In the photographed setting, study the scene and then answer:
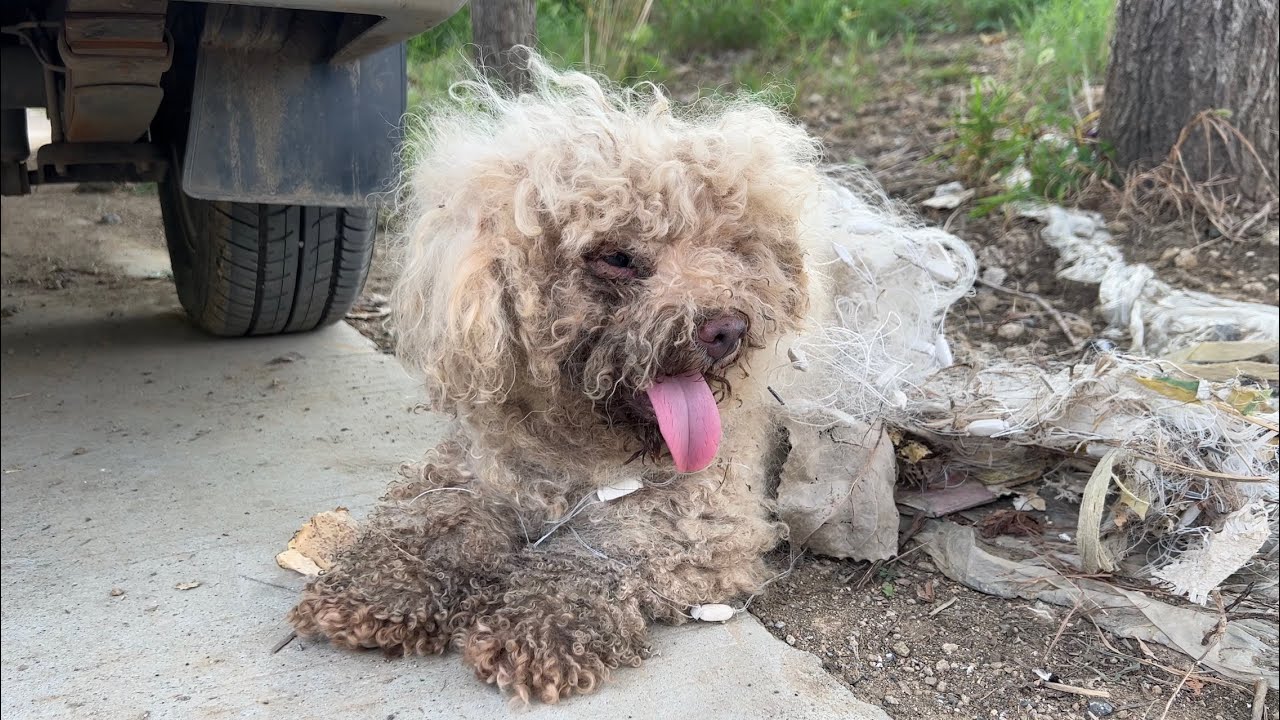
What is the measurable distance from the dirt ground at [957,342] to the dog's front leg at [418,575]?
2.01 feet

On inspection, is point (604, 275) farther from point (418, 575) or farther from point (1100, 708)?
point (1100, 708)

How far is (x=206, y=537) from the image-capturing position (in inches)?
99.4

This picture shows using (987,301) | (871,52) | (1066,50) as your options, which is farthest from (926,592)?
(871,52)

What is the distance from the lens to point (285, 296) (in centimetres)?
359

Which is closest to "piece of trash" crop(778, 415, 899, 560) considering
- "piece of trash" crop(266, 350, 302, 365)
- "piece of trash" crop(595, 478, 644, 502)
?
"piece of trash" crop(595, 478, 644, 502)

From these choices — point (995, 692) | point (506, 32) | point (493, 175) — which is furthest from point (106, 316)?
point (995, 692)

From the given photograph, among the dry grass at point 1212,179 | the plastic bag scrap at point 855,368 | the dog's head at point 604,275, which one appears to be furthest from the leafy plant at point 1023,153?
the dog's head at point 604,275

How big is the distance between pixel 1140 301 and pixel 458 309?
2.57m

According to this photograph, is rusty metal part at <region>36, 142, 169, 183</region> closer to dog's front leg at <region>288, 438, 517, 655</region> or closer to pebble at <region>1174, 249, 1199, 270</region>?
dog's front leg at <region>288, 438, 517, 655</region>

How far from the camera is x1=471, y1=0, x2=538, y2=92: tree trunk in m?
3.19

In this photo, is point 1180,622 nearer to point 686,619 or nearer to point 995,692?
point 995,692

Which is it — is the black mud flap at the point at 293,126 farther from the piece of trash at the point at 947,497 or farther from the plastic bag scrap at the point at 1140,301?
the plastic bag scrap at the point at 1140,301

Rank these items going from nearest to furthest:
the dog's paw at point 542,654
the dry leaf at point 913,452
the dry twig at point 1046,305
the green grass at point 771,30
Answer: the dog's paw at point 542,654
the dry leaf at point 913,452
the dry twig at point 1046,305
the green grass at point 771,30

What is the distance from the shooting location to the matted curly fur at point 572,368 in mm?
1851
